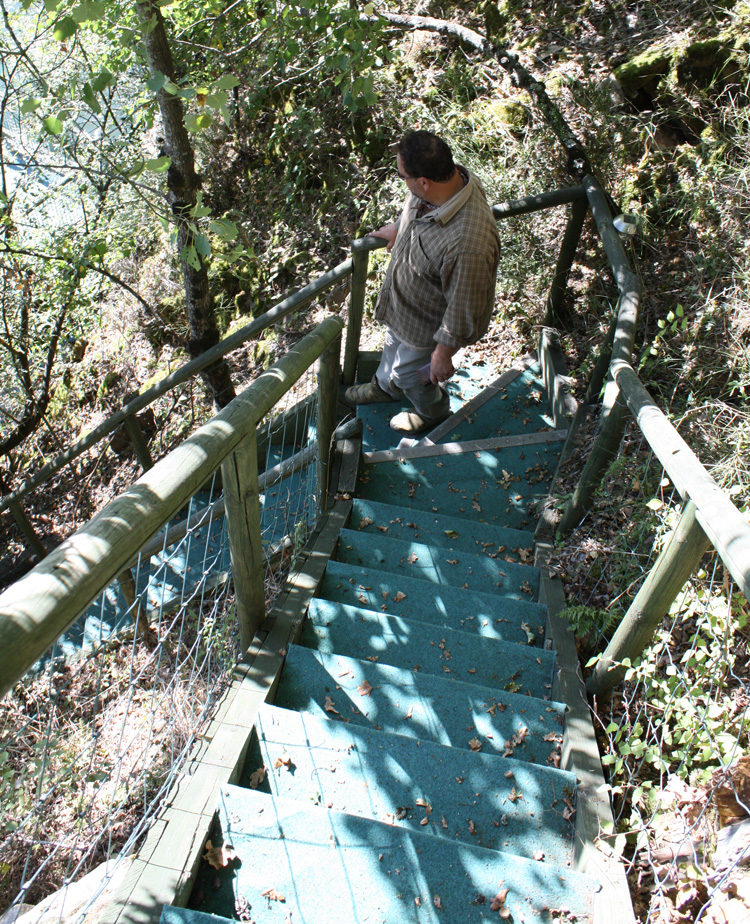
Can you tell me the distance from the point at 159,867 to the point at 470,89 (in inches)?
293

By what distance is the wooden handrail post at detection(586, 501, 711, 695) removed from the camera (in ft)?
6.40

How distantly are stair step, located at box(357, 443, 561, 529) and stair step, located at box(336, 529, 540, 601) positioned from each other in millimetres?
664

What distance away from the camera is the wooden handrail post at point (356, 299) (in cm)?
418

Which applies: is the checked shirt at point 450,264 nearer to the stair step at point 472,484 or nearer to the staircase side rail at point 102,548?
the stair step at point 472,484

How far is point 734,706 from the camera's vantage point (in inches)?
81.2

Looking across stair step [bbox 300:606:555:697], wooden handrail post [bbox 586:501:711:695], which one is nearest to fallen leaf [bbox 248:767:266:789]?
stair step [bbox 300:606:555:697]

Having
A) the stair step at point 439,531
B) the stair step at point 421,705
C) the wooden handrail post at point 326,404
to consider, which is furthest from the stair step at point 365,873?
the stair step at point 439,531

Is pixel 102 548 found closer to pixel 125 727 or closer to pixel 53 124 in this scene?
pixel 53 124

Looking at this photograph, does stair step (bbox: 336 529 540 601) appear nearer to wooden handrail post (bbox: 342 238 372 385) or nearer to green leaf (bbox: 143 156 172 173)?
wooden handrail post (bbox: 342 238 372 385)

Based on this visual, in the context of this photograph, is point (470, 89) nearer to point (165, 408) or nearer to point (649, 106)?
point (649, 106)

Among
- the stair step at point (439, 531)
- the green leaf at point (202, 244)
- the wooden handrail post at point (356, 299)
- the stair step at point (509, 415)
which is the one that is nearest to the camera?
the green leaf at point (202, 244)

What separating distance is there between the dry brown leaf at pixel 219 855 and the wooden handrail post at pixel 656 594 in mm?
1407

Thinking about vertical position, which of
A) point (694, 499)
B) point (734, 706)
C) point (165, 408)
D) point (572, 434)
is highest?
point (165, 408)

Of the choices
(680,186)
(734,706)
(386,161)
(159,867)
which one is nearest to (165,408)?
(386,161)
